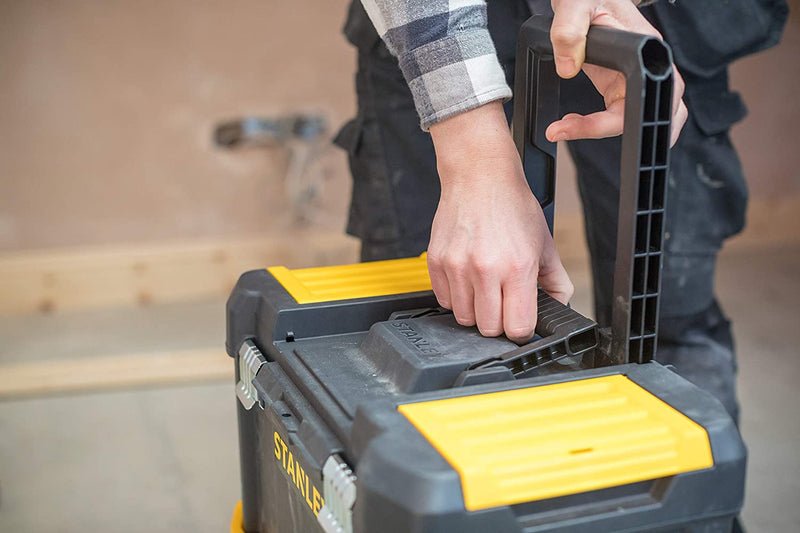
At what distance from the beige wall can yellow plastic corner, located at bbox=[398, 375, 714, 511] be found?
1646 millimetres

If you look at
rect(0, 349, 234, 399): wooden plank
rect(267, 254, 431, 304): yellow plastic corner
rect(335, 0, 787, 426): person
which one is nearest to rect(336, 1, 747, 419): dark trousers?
rect(335, 0, 787, 426): person

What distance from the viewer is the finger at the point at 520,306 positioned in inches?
27.4

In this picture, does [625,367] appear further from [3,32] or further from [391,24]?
[3,32]

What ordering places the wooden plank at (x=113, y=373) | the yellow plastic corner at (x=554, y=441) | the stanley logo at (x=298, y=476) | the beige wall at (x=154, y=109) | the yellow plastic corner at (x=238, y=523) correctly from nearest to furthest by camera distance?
the yellow plastic corner at (x=554, y=441), the stanley logo at (x=298, y=476), the yellow plastic corner at (x=238, y=523), the wooden plank at (x=113, y=373), the beige wall at (x=154, y=109)

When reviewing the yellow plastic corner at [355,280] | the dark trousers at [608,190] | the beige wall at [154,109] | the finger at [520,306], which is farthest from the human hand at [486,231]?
the beige wall at [154,109]

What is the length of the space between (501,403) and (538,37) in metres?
0.32

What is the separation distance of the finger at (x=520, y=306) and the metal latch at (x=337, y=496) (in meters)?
0.19

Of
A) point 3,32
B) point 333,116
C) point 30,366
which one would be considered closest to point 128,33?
point 3,32

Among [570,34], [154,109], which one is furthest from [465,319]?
[154,109]

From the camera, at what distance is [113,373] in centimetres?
173

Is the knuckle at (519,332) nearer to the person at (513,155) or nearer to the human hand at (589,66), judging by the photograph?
the person at (513,155)

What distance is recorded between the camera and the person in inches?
27.8

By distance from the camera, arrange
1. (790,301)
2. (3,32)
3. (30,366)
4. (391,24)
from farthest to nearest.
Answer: (790,301)
(3,32)
(30,366)
(391,24)

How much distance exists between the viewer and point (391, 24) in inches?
30.4
